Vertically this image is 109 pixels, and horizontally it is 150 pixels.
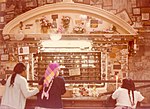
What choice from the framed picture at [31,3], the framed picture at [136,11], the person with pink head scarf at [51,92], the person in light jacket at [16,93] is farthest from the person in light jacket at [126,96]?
the framed picture at [31,3]

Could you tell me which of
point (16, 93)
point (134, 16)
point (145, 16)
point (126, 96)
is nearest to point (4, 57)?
point (134, 16)

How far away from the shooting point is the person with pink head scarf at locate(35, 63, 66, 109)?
14.5 feet

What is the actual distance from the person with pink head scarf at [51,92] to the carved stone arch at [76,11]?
149 inches

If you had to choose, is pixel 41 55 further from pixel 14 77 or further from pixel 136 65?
pixel 14 77

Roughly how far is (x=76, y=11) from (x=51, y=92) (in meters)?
4.03

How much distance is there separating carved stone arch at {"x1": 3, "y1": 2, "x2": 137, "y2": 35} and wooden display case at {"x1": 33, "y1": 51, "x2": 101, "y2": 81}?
843 millimetres

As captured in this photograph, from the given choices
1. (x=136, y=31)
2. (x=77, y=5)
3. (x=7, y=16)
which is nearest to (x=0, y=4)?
(x=7, y=16)

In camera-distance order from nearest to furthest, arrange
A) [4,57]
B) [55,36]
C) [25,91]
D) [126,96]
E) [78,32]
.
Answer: [25,91] < [126,96] < [55,36] < [78,32] < [4,57]

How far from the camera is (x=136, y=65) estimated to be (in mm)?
8469

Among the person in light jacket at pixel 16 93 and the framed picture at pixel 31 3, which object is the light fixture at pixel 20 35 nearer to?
the framed picture at pixel 31 3

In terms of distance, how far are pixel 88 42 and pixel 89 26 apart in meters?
0.37

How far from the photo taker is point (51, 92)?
445cm

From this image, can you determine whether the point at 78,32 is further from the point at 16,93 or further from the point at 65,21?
the point at 16,93

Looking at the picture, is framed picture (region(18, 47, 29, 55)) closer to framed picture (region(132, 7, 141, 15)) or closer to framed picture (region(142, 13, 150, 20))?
framed picture (region(132, 7, 141, 15))
